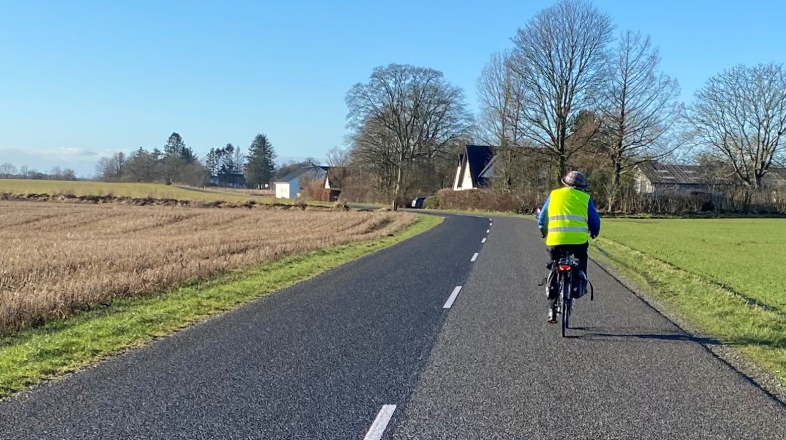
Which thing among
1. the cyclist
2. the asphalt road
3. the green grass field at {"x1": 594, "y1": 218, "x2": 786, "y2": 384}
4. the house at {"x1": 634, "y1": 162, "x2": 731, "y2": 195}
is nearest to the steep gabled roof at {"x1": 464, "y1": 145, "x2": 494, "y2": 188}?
the house at {"x1": 634, "y1": 162, "x2": 731, "y2": 195}

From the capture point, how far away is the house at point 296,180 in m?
108

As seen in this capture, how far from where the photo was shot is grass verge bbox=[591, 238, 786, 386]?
Result: 6969 mm

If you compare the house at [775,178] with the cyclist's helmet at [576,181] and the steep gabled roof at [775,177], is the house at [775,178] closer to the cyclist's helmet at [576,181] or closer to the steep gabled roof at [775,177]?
the steep gabled roof at [775,177]

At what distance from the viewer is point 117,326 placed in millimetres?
7766

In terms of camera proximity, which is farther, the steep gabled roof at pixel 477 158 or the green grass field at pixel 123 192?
the steep gabled roof at pixel 477 158

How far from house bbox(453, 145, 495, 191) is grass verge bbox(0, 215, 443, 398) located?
2382 inches

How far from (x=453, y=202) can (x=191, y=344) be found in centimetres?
5623

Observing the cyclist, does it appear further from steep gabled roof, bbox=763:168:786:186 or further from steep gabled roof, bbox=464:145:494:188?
steep gabled roof, bbox=763:168:786:186

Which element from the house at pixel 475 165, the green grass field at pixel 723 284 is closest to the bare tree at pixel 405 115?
the house at pixel 475 165

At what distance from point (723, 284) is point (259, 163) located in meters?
122

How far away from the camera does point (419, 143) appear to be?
68.2 m

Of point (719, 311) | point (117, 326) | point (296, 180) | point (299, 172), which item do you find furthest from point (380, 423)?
point (299, 172)

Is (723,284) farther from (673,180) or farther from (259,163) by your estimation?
(259,163)

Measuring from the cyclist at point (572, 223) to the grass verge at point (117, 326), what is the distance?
4907 millimetres
